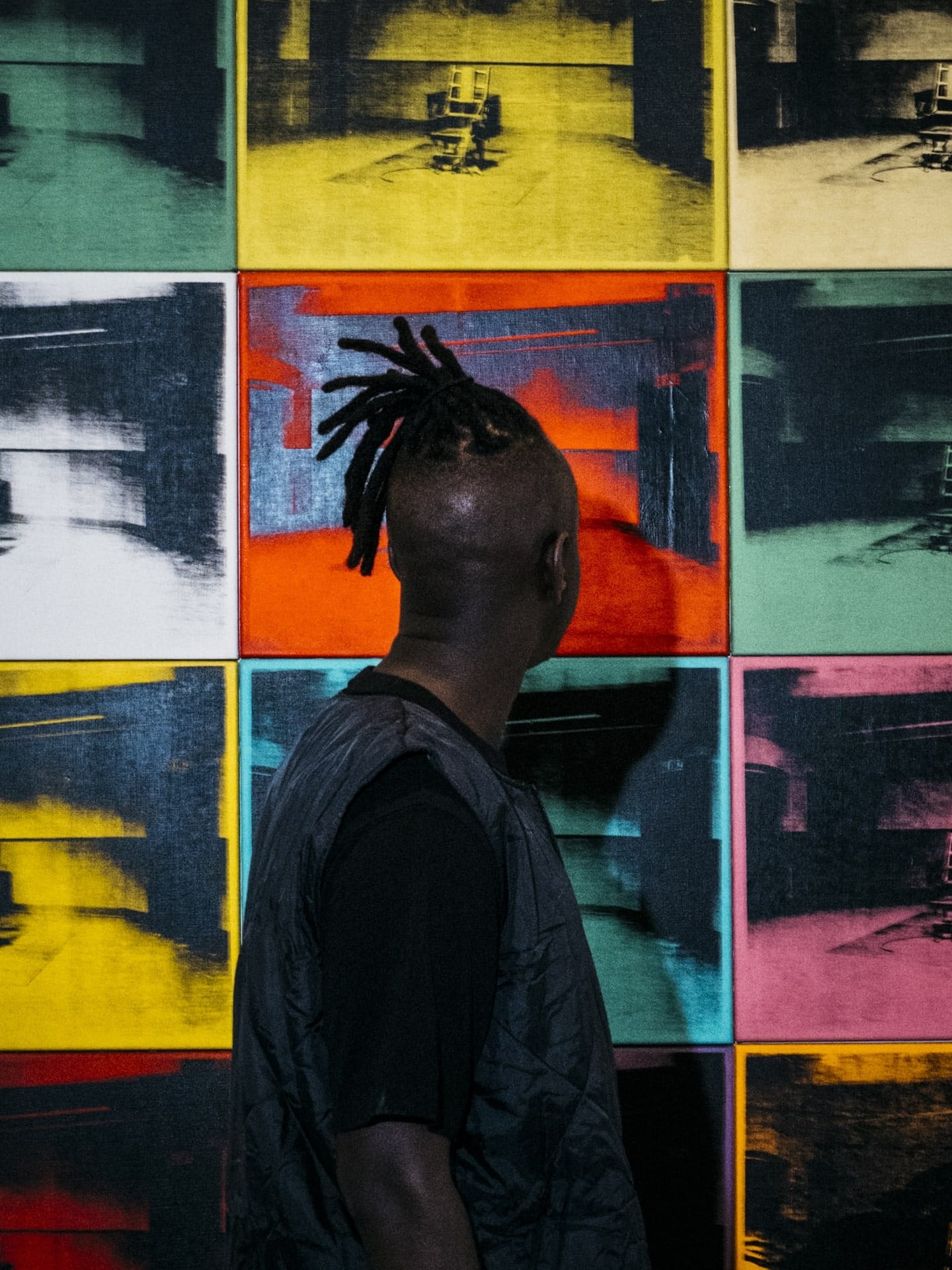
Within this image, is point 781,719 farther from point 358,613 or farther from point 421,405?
point 421,405

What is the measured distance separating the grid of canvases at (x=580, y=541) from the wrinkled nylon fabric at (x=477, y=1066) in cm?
71

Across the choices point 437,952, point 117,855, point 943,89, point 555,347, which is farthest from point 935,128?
point 117,855

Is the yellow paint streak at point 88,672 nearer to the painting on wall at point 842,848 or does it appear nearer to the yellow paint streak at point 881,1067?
the painting on wall at point 842,848

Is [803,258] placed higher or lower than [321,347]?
higher

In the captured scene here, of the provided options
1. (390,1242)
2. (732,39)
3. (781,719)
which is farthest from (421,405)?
(732,39)

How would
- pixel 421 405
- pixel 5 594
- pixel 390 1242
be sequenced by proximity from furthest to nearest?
pixel 5 594
pixel 421 405
pixel 390 1242

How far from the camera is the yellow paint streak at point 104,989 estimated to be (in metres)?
1.56

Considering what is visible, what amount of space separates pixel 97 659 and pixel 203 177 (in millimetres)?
724

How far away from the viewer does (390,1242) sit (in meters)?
0.74

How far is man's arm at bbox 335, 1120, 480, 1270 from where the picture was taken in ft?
2.43

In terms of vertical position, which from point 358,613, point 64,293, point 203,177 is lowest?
point 358,613

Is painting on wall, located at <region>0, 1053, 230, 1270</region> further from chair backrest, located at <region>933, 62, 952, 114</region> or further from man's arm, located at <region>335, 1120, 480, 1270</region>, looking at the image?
chair backrest, located at <region>933, 62, 952, 114</region>

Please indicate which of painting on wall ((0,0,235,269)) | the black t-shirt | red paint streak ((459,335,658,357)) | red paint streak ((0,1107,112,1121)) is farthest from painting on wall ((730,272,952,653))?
red paint streak ((0,1107,112,1121))

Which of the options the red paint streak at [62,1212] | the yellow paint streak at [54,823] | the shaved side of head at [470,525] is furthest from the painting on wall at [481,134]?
the red paint streak at [62,1212]
